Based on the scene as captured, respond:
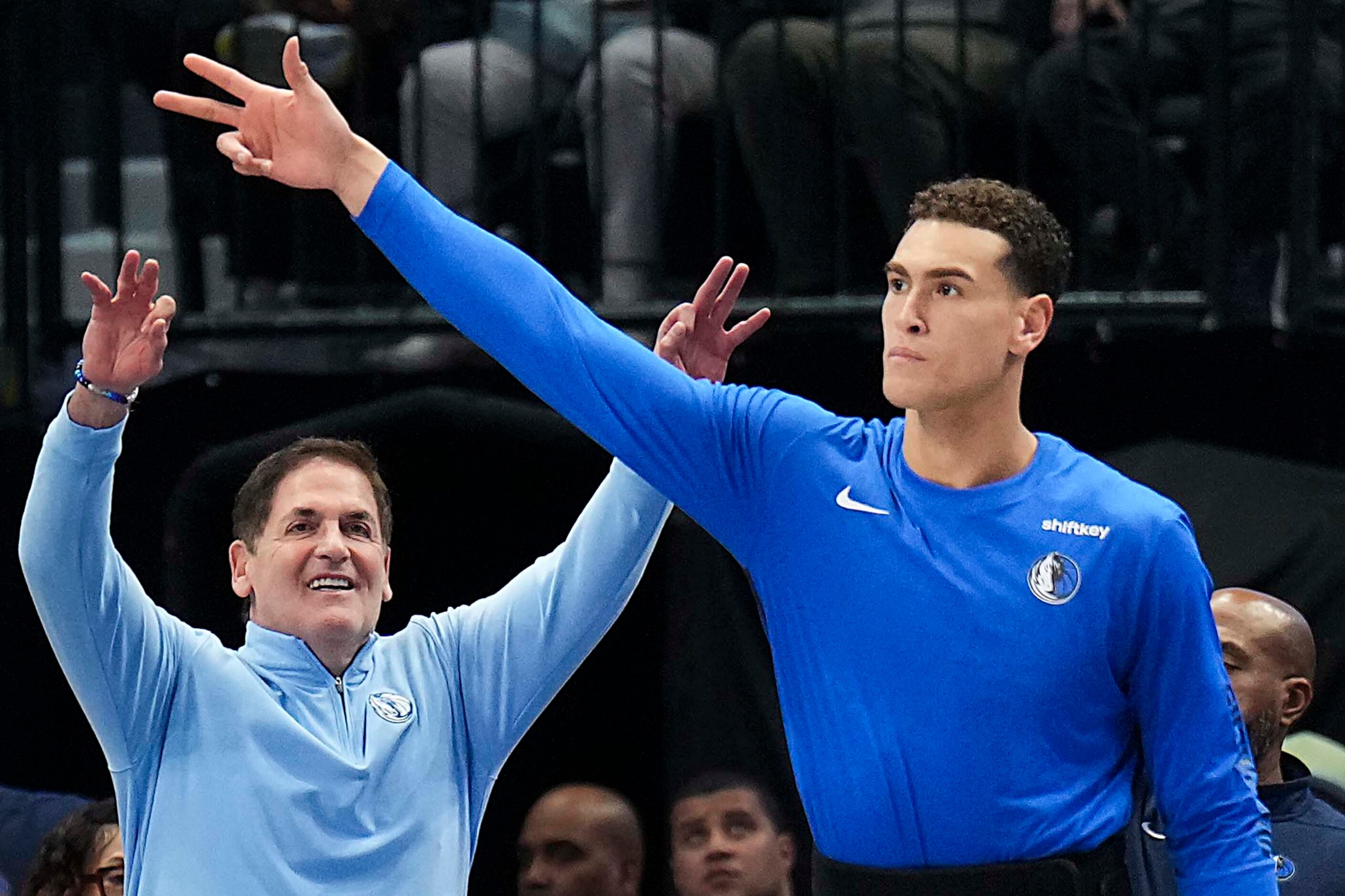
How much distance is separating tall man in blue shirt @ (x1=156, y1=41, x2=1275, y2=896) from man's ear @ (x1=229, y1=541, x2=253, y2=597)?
2.01ft

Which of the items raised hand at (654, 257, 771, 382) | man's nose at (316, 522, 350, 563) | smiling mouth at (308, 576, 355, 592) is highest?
raised hand at (654, 257, 771, 382)

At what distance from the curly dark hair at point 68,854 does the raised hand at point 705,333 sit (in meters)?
1.58

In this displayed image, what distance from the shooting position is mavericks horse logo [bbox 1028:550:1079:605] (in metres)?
2.22

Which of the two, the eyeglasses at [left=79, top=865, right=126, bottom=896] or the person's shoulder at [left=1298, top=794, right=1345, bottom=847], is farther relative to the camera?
the eyeglasses at [left=79, top=865, right=126, bottom=896]

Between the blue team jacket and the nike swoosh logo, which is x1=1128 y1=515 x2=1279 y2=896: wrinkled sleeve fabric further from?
the blue team jacket

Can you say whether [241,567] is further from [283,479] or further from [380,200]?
[380,200]

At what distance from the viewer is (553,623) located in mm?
2715

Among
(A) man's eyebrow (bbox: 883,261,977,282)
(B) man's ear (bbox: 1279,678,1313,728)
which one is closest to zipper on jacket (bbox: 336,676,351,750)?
(A) man's eyebrow (bbox: 883,261,977,282)

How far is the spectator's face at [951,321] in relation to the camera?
7.48 feet

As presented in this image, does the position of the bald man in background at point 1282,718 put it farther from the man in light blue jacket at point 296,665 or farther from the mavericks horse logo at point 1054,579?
the man in light blue jacket at point 296,665

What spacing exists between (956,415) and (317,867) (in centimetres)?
95

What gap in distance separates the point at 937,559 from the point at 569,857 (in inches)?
81.4

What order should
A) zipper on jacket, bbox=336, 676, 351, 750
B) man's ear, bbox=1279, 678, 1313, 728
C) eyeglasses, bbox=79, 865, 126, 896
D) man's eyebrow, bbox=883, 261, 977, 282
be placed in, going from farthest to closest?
eyeglasses, bbox=79, 865, 126, 896 → man's ear, bbox=1279, 678, 1313, 728 → zipper on jacket, bbox=336, 676, 351, 750 → man's eyebrow, bbox=883, 261, 977, 282

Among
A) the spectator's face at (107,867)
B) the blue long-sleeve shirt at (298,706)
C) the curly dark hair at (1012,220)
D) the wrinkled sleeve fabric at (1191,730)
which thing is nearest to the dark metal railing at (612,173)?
the spectator's face at (107,867)
